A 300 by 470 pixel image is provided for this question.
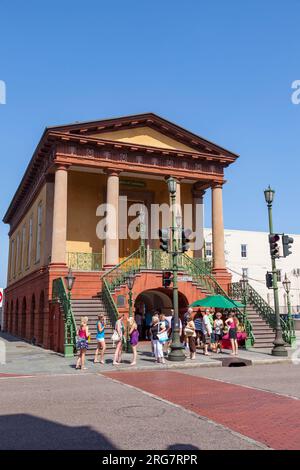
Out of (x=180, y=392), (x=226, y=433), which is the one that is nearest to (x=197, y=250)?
(x=180, y=392)

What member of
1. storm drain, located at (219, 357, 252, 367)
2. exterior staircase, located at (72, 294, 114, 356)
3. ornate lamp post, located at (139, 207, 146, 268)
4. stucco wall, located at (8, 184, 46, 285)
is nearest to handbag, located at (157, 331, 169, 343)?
storm drain, located at (219, 357, 252, 367)

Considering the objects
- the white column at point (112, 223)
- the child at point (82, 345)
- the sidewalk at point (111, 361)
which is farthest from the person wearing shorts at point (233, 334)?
the white column at point (112, 223)

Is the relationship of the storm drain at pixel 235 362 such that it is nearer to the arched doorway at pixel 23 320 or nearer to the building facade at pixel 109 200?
the building facade at pixel 109 200

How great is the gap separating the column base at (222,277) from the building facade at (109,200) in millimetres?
54

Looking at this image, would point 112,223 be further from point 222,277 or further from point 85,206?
point 222,277

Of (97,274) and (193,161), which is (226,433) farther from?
(193,161)

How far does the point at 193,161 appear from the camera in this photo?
1003 inches

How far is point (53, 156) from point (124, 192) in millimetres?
5115

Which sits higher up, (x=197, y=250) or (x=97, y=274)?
(x=197, y=250)

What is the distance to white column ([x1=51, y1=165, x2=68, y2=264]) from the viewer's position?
70.3 feet

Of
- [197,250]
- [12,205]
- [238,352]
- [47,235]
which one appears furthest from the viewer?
[12,205]

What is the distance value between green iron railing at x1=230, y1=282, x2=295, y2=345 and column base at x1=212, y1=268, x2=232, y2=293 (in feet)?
1.50

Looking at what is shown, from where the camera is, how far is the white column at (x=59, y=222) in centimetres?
2144

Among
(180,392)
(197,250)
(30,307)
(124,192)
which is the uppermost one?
(124,192)
